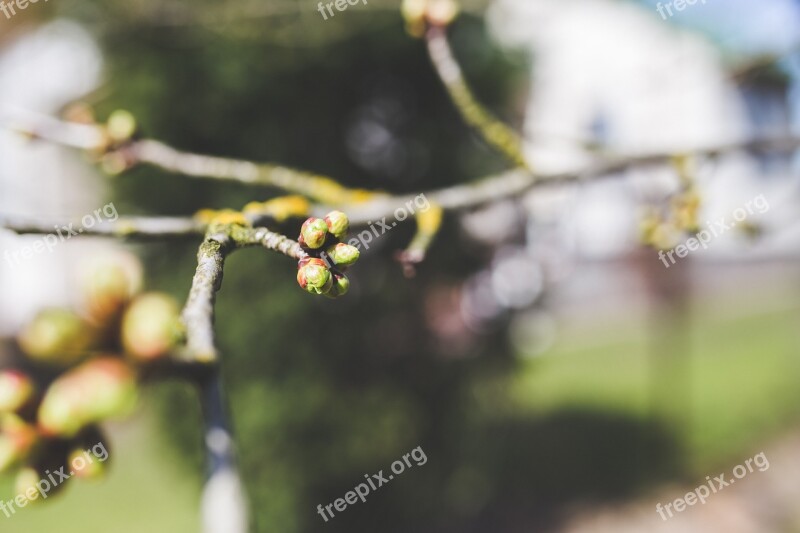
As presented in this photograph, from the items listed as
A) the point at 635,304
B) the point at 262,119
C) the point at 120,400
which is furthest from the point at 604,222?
the point at 120,400

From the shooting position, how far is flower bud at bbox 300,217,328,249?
3.24 ft

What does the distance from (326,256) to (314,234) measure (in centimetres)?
6

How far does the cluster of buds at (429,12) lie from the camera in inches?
72.4

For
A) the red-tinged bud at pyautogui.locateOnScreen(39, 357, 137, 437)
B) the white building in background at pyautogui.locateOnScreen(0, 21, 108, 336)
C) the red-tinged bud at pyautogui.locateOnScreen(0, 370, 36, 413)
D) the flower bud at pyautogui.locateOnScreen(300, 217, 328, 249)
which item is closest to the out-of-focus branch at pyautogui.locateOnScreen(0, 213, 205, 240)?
the flower bud at pyautogui.locateOnScreen(300, 217, 328, 249)

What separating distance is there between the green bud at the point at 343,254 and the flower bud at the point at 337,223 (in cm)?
2

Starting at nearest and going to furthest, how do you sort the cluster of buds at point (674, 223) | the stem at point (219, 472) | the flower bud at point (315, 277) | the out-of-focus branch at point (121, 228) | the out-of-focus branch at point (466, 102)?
1. the stem at point (219, 472)
2. the flower bud at point (315, 277)
3. the out-of-focus branch at point (121, 228)
4. the out-of-focus branch at point (466, 102)
5. the cluster of buds at point (674, 223)

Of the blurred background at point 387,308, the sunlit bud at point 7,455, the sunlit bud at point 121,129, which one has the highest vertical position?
the blurred background at point 387,308

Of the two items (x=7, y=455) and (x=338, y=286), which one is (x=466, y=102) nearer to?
(x=338, y=286)

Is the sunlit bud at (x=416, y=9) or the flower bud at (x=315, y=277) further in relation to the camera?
the sunlit bud at (x=416, y=9)

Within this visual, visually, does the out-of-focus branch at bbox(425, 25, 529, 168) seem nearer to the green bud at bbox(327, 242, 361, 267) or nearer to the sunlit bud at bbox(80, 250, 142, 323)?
the green bud at bbox(327, 242, 361, 267)

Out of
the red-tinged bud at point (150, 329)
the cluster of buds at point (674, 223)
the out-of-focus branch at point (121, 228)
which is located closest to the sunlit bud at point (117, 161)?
the out-of-focus branch at point (121, 228)

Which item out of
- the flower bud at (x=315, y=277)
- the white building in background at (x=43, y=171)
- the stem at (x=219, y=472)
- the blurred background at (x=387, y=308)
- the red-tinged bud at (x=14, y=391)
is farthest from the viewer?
the white building in background at (x=43, y=171)

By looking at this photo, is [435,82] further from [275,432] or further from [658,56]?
[658,56]

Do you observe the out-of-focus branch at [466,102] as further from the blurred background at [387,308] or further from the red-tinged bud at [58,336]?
the blurred background at [387,308]
